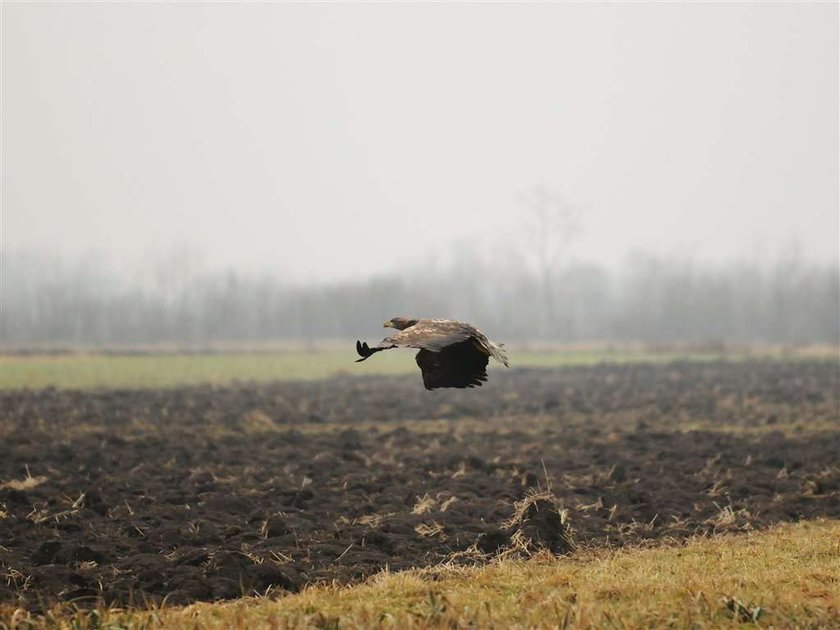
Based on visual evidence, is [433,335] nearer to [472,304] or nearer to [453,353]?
[453,353]

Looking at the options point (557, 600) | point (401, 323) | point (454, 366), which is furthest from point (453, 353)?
point (557, 600)

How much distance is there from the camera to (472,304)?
111 m

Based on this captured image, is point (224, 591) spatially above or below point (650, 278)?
below

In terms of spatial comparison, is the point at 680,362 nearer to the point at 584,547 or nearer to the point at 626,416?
the point at 626,416

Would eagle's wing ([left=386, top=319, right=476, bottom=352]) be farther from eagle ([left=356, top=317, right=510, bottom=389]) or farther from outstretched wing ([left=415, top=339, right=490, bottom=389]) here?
outstretched wing ([left=415, top=339, right=490, bottom=389])

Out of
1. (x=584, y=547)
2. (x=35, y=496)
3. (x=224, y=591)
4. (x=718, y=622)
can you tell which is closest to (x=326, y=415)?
(x=35, y=496)

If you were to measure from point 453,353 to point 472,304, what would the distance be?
9988 cm

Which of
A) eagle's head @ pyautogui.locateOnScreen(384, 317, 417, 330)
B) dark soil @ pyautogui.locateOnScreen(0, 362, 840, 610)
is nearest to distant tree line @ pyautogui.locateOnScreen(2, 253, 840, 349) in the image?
dark soil @ pyautogui.locateOnScreen(0, 362, 840, 610)

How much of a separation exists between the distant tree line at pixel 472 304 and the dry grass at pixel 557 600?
50.0 m

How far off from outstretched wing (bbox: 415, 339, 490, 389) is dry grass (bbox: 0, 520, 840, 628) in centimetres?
188

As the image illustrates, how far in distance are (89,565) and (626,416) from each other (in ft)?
62.3

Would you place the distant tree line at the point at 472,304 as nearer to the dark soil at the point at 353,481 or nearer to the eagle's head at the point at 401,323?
the dark soil at the point at 353,481

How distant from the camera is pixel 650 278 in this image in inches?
4496

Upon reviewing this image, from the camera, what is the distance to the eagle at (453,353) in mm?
10125
